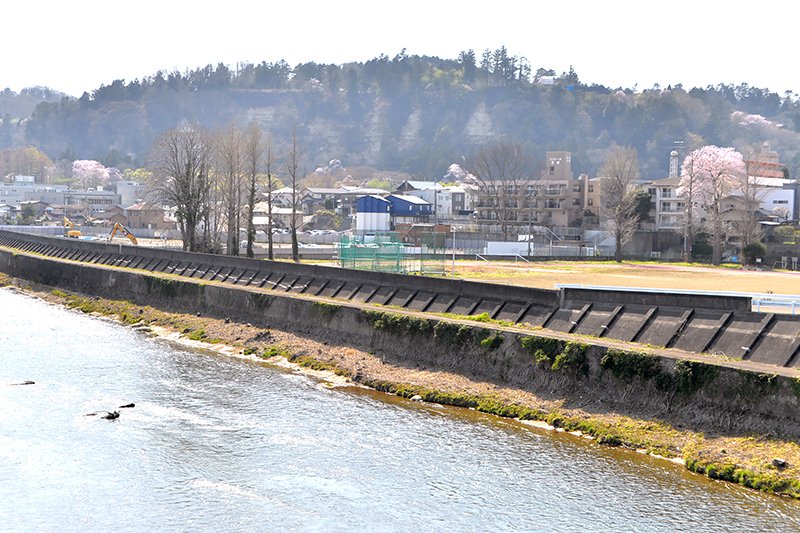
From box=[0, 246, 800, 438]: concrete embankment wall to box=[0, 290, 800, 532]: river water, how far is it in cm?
185

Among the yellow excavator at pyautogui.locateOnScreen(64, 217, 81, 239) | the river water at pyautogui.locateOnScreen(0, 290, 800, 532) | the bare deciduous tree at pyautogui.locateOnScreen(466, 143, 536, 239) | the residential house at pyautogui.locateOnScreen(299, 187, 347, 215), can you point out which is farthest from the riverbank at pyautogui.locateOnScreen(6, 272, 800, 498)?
the residential house at pyautogui.locateOnScreen(299, 187, 347, 215)

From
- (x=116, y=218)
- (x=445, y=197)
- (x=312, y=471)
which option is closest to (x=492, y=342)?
(x=312, y=471)

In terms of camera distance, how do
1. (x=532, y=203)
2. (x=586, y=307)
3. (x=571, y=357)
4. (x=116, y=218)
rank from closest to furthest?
(x=571, y=357)
(x=586, y=307)
(x=532, y=203)
(x=116, y=218)

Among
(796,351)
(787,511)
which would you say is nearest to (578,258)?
(796,351)

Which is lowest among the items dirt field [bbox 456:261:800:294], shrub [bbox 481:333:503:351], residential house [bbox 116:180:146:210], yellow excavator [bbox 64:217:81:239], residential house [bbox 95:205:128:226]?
dirt field [bbox 456:261:800:294]

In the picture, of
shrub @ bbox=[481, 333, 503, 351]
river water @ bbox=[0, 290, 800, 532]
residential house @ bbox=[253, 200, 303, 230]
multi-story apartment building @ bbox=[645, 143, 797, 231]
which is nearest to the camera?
river water @ bbox=[0, 290, 800, 532]

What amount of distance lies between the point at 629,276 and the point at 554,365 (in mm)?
29753

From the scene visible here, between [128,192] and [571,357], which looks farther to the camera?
[128,192]

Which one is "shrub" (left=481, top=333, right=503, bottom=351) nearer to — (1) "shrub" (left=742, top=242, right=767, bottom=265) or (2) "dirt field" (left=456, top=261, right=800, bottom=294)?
(2) "dirt field" (left=456, top=261, right=800, bottom=294)

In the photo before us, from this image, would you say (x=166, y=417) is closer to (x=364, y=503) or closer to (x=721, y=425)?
(x=364, y=503)

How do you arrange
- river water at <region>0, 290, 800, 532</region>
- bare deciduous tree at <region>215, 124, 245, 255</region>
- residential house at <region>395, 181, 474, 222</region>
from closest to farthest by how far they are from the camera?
river water at <region>0, 290, 800, 532</region>
bare deciduous tree at <region>215, 124, 245, 255</region>
residential house at <region>395, 181, 474, 222</region>

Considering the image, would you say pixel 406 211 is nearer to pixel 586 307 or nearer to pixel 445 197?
pixel 445 197

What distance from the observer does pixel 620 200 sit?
7431 cm

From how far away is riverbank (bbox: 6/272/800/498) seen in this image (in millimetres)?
16672
